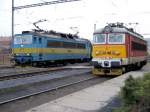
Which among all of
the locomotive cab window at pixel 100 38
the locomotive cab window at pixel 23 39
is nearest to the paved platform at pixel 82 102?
the locomotive cab window at pixel 100 38

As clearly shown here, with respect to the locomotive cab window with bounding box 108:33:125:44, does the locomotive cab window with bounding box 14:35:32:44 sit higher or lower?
higher

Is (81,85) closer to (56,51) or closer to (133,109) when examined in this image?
(133,109)

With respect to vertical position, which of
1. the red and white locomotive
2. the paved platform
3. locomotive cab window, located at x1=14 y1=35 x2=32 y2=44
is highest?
locomotive cab window, located at x1=14 y1=35 x2=32 y2=44

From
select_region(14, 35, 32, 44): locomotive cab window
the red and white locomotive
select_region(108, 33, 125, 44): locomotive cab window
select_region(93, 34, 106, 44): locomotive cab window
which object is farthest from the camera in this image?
select_region(14, 35, 32, 44): locomotive cab window

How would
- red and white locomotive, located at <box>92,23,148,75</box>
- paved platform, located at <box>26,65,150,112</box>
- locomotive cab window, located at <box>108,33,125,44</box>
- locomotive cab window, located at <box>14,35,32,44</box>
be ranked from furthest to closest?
1. locomotive cab window, located at <box>14,35,32,44</box>
2. locomotive cab window, located at <box>108,33,125,44</box>
3. red and white locomotive, located at <box>92,23,148,75</box>
4. paved platform, located at <box>26,65,150,112</box>

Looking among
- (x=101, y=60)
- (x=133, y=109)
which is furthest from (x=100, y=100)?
(x=101, y=60)

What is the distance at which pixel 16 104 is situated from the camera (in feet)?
43.9

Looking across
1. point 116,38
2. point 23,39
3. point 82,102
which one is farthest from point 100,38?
point 82,102

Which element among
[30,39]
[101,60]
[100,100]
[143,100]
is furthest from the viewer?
[30,39]

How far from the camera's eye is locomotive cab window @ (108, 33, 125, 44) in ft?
83.7

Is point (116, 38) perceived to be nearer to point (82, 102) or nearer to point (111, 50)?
point (111, 50)

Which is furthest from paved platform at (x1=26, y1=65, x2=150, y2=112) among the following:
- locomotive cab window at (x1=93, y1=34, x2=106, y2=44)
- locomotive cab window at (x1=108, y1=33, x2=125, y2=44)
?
locomotive cab window at (x1=93, y1=34, x2=106, y2=44)

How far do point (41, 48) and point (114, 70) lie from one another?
1128cm

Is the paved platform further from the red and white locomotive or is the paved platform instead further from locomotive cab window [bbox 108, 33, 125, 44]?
locomotive cab window [bbox 108, 33, 125, 44]
